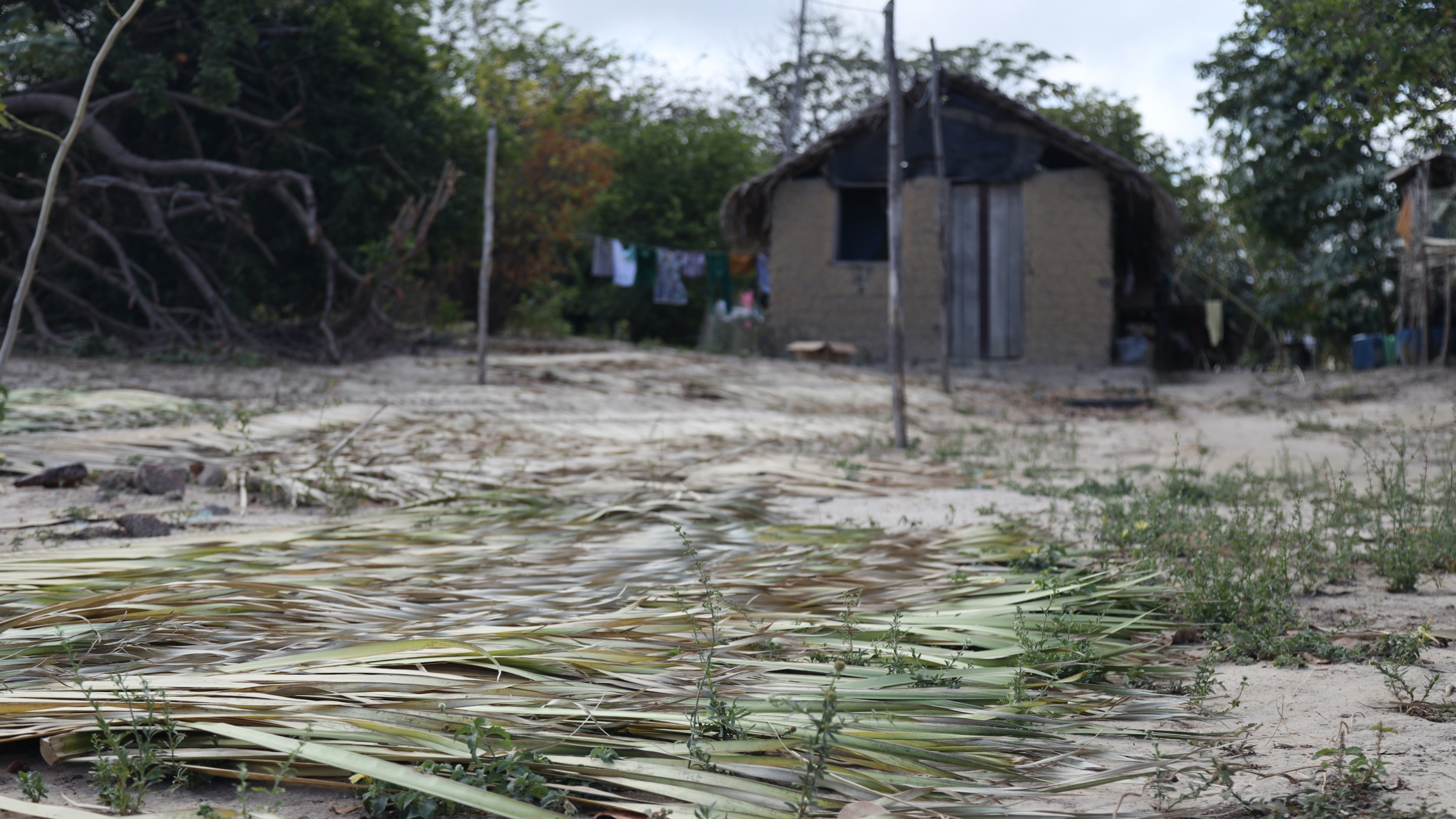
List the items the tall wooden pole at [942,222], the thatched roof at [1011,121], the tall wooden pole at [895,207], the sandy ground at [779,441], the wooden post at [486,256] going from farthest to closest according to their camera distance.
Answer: the thatched roof at [1011,121], the tall wooden pole at [942,222], the wooden post at [486,256], the tall wooden pole at [895,207], the sandy ground at [779,441]

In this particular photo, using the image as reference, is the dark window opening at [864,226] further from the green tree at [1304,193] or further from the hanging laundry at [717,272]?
the green tree at [1304,193]

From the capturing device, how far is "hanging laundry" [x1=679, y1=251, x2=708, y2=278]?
51.7ft

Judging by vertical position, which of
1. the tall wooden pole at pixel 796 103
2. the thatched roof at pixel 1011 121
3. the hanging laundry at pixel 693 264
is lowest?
the hanging laundry at pixel 693 264

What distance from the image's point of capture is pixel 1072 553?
283cm

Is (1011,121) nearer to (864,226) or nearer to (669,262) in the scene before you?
(864,226)

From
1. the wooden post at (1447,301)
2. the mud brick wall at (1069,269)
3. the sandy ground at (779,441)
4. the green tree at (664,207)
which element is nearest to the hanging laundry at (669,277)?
the green tree at (664,207)

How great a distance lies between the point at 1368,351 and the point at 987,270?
17.9ft

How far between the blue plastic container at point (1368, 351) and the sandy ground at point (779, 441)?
289 centimetres

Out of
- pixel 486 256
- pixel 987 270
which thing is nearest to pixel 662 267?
pixel 987 270

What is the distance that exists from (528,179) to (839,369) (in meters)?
5.73

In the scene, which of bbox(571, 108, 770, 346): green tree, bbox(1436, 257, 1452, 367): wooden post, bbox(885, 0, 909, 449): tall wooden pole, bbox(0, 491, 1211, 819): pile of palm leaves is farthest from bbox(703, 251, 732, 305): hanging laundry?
bbox(0, 491, 1211, 819): pile of palm leaves

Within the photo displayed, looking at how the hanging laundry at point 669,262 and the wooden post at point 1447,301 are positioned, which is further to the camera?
the hanging laundry at point 669,262

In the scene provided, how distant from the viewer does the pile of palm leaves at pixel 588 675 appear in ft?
4.58

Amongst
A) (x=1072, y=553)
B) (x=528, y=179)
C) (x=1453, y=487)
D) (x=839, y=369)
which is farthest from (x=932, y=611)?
(x=528, y=179)
